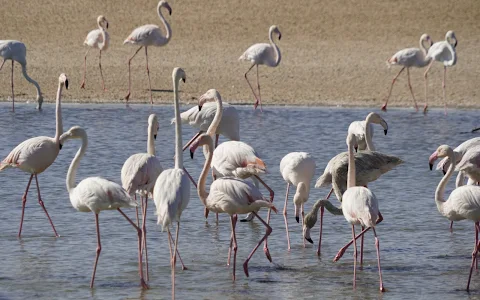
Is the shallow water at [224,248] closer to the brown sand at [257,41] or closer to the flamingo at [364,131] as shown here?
the flamingo at [364,131]

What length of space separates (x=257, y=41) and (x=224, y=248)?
13.5 meters

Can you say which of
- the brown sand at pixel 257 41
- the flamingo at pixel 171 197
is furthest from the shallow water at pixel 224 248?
the brown sand at pixel 257 41

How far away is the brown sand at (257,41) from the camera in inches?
661

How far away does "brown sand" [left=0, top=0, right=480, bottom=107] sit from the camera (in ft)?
55.1

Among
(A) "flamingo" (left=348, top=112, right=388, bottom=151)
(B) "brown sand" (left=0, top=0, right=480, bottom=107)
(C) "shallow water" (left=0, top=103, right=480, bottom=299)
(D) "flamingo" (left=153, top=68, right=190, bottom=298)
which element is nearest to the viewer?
(D) "flamingo" (left=153, top=68, right=190, bottom=298)

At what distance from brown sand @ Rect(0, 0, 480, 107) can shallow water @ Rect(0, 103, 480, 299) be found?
4.71 m

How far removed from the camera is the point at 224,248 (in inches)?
300

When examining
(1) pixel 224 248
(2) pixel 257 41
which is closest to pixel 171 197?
(1) pixel 224 248

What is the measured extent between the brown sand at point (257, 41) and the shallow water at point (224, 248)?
4.71 meters

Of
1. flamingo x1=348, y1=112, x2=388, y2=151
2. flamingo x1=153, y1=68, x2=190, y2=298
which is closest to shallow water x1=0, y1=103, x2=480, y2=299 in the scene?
flamingo x1=153, y1=68, x2=190, y2=298

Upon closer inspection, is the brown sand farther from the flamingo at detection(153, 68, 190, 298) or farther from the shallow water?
the flamingo at detection(153, 68, 190, 298)

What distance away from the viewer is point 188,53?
19531 mm

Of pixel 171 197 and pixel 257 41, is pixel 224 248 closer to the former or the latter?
pixel 171 197

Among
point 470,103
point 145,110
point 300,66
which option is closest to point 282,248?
point 145,110
